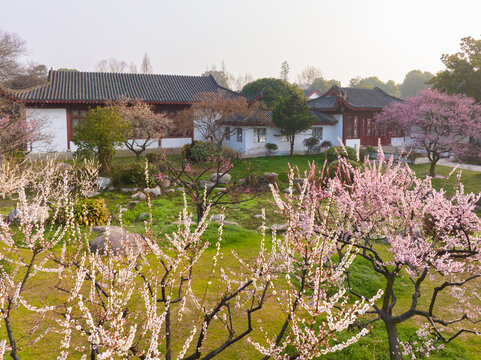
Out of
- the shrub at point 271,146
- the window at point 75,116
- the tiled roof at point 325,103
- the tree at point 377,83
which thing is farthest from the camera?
the tree at point 377,83

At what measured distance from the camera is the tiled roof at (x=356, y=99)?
28.7 m

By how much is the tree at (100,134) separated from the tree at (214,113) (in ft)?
25.2

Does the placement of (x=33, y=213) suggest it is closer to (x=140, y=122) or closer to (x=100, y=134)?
(x=100, y=134)

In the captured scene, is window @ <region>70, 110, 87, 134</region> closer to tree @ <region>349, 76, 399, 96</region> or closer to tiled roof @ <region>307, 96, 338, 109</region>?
tiled roof @ <region>307, 96, 338, 109</region>

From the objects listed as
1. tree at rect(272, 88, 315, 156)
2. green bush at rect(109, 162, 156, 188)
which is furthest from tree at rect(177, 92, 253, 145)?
green bush at rect(109, 162, 156, 188)

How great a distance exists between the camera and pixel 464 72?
2638 cm

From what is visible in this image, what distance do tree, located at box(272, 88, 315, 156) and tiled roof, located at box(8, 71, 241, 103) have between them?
4.77m

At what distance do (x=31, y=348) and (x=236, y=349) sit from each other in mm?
2969

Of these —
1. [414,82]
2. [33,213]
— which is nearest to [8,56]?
[33,213]

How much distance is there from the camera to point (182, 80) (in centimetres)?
3008

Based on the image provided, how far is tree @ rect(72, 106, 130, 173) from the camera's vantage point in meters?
17.0

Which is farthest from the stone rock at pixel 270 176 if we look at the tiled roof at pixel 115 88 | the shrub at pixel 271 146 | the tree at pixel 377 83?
the tree at pixel 377 83

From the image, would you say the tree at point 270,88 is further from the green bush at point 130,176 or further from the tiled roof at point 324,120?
→ the green bush at point 130,176

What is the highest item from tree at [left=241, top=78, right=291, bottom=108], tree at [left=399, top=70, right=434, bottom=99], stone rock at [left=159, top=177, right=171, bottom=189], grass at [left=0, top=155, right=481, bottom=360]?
tree at [left=399, top=70, right=434, bottom=99]
